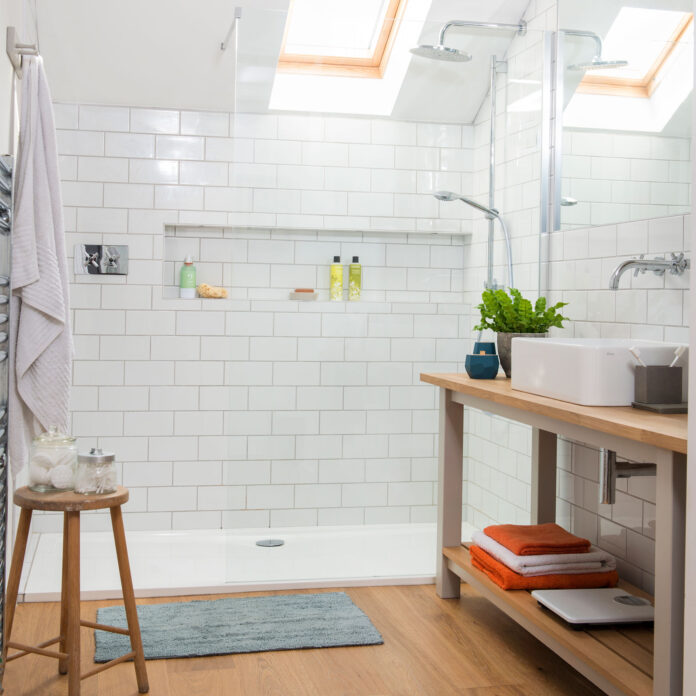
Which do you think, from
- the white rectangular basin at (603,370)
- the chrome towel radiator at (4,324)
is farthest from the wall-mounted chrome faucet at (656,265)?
the chrome towel radiator at (4,324)

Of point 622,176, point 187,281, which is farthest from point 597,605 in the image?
point 187,281

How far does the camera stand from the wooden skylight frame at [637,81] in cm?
275

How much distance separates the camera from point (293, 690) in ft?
8.25

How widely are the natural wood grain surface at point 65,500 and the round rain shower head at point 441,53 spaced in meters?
2.33

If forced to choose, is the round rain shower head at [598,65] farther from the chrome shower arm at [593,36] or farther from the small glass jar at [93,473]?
the small glass jar at [93,473]

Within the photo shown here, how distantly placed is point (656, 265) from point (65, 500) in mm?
1936

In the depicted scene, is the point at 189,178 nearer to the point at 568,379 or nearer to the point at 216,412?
the point at 216,412

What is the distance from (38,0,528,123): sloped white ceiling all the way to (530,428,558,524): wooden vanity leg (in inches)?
57.1

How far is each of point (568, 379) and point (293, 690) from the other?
124 centimetres

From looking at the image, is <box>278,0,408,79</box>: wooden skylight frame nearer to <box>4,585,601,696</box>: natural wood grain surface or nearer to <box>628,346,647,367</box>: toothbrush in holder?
<box>628,346,647,367</box>: toothbrush in holder

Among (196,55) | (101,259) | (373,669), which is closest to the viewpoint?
(373,669)

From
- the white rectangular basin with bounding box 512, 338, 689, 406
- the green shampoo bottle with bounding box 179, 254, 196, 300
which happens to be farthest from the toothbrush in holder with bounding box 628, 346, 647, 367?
the green shampoo bottle with bounding box 179, 254, 196, 300

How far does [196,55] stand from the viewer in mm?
4004

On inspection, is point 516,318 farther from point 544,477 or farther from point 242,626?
point 242,626
